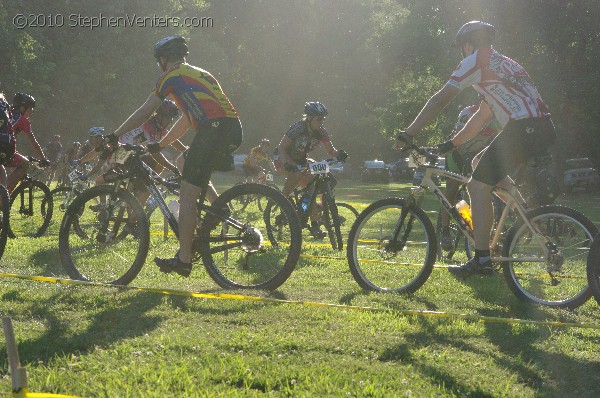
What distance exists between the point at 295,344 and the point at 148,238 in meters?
2.51

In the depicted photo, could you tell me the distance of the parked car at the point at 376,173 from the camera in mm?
55219

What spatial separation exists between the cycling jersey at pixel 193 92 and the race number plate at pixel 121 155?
2.30ft

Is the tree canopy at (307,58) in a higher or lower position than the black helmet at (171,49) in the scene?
higher

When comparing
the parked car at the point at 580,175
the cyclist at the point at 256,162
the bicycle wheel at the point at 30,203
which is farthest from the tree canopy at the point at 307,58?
the bicycle wheel at the point at 30,203

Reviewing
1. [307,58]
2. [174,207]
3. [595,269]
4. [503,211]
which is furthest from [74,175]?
[307,58]

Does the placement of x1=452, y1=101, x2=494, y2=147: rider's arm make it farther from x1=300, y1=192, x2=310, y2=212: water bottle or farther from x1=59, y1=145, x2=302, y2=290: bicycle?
x1=300, y1=192, x2=310, y2=212: water bottle

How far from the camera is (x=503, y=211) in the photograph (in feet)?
22.7

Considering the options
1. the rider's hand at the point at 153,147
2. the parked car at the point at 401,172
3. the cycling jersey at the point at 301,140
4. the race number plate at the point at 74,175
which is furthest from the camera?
the parked car at the point at 401,172

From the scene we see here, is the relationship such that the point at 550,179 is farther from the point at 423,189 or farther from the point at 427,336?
the point at 427,336

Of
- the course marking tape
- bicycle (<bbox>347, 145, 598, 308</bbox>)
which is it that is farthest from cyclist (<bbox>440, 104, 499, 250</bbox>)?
the course marking tape

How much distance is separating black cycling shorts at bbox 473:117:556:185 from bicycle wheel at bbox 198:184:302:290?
1.61 m

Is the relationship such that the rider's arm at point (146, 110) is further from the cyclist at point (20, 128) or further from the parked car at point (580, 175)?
the parked car at point (580, 175)

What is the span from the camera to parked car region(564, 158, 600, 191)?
38.5 meters

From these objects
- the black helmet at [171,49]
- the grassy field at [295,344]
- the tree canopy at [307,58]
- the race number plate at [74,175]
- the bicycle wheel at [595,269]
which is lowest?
the grassy field at [295,344]
